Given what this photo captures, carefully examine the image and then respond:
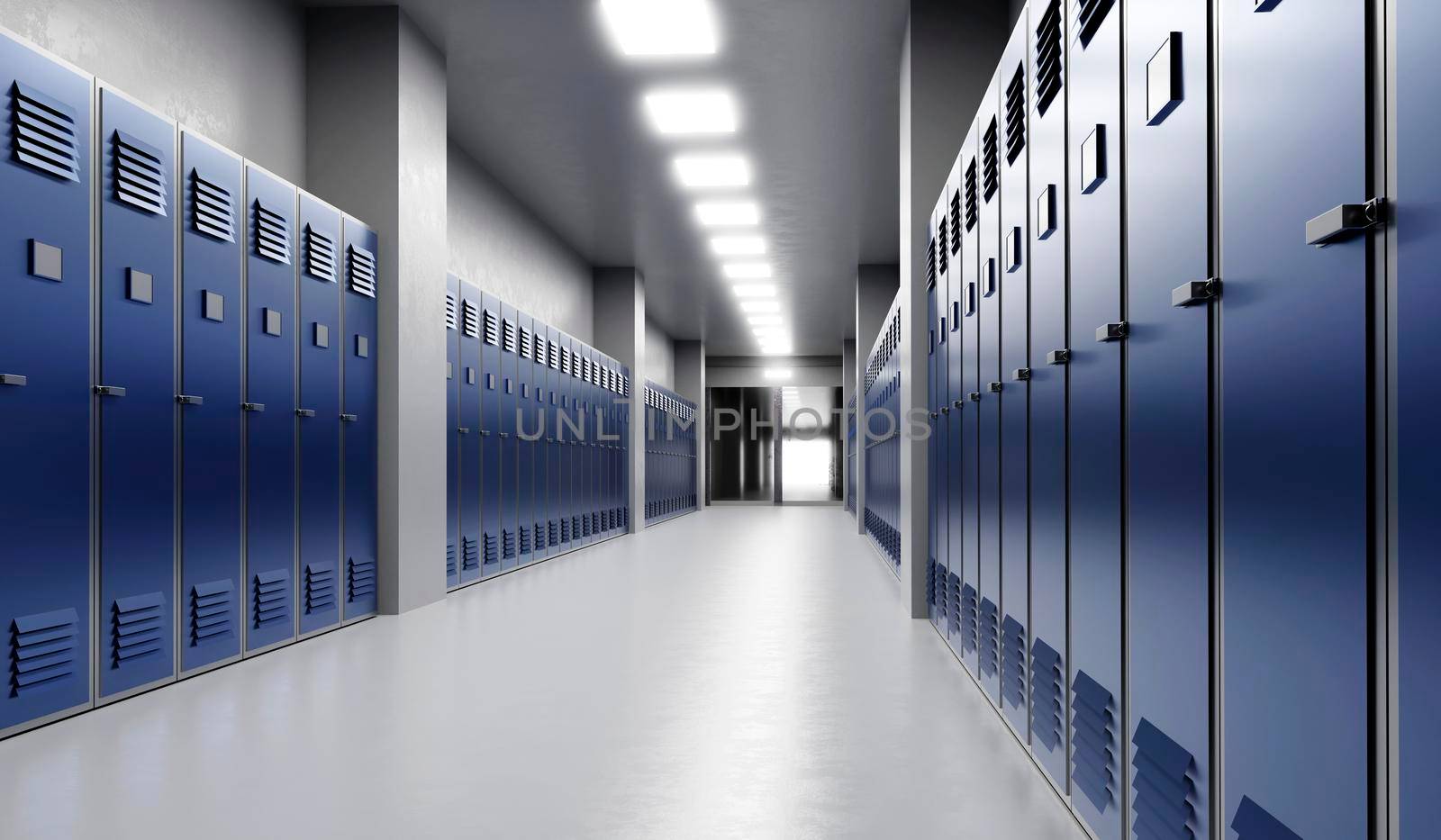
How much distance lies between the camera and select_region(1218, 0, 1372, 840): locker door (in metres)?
1.24

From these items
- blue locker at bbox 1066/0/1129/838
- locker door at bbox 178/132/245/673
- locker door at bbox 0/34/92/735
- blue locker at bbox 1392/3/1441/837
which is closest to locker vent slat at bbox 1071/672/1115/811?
blue locker at bbox 1066/0/1129/838

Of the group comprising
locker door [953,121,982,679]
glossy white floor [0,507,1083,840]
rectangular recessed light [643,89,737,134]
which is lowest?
glossy white floor [0,507,1083,840]

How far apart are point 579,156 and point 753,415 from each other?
1805 cm

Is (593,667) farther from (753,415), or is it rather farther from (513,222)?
(753,415)

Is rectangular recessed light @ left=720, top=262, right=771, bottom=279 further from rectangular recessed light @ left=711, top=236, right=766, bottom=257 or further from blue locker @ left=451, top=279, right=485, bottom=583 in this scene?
blue locker @ left=451, top=279, right=485, bottom=583

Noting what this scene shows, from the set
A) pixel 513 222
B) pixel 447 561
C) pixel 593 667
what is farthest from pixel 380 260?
pixel 513 222

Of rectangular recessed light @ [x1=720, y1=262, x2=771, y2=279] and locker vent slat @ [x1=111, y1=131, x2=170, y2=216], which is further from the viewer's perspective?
rectangular recessed light @ [x1=720, y1=262, x2=771, y2=279]

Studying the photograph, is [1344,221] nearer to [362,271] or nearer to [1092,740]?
[1092,740]

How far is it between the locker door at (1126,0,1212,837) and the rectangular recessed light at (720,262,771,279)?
12213 mm

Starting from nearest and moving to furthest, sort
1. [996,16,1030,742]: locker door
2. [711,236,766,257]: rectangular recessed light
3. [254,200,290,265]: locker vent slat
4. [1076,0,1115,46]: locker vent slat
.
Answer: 1. [1076,0,1115,46]: locker vent slat
2. [996,16,1030,742]: locker door
3. [254,200,290,265]: locker vent slat
4. [711,236,766,257]: rectangular recessed light

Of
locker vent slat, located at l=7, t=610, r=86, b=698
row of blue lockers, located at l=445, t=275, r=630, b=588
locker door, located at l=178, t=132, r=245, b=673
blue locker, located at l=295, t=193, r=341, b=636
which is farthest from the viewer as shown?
row of blue lockers, located at l=445, t=275, r=630, b=588

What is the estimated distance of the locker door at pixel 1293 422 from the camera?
4.06 ft

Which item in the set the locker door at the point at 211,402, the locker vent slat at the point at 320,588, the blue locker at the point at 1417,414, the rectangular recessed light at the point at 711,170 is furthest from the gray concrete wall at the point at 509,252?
the blue locker at the point at 1417,414

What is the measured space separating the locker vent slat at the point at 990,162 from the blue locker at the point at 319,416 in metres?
3.88
